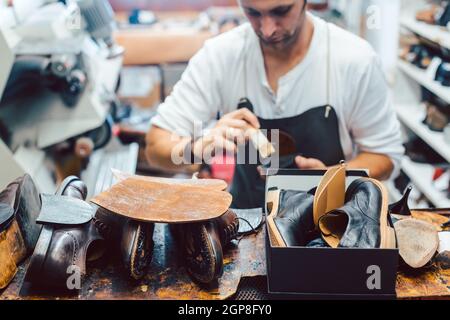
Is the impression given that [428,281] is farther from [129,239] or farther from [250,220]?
[129,239]

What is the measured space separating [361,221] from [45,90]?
172cm

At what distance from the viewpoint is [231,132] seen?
150 cm

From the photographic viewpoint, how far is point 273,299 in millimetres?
1018

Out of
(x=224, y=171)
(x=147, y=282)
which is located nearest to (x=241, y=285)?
(x=147, y=282)

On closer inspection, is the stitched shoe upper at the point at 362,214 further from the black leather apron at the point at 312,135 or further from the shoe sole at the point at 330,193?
the black leather apron at the point at 312,135

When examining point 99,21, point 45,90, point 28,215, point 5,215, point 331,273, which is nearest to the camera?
point 331,273

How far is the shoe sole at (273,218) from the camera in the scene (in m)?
1.03

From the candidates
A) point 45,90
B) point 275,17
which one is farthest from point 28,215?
point 45,90

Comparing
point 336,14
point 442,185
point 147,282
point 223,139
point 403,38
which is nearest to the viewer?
point 147,282

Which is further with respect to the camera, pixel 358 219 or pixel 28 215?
pixel 28 215

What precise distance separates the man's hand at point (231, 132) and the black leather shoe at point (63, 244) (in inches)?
18.9

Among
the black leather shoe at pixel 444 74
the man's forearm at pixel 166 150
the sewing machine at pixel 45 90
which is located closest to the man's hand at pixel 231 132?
the man's forearm at pixel 166 150

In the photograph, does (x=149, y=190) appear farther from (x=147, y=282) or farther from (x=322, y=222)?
(x=322, y=222)

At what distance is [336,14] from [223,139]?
3.08m
